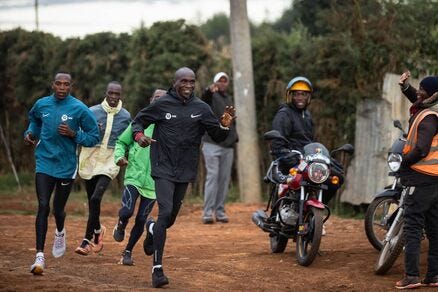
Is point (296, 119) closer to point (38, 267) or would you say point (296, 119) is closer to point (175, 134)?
point (175, 134)

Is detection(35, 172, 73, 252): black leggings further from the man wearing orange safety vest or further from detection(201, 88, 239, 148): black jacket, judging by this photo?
detection(201, 88, 239, 148): black jacket

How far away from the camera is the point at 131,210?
1081 centimetres

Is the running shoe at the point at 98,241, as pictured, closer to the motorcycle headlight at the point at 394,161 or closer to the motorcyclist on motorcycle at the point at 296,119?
the motorcyclist on motorcycle at the point at 296,119

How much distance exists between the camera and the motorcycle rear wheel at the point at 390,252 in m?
9.23

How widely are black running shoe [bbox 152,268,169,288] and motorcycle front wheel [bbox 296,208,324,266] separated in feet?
6.46

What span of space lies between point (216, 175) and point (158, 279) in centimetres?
650

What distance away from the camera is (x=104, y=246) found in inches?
501

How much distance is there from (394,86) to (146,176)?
5.88 metres

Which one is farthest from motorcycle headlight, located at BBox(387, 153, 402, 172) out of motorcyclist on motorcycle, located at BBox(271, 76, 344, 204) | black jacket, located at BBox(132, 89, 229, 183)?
black jacket, located at BBox(132, 89, 229, 183)

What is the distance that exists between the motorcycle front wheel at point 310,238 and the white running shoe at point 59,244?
2.76 m

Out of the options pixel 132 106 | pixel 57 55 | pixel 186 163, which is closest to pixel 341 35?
pixel 132 106

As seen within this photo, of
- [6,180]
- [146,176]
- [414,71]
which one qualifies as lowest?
[6,180]

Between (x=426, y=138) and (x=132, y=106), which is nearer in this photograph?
(x=426, y=138)

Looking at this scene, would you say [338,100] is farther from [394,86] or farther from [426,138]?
[426,138]
